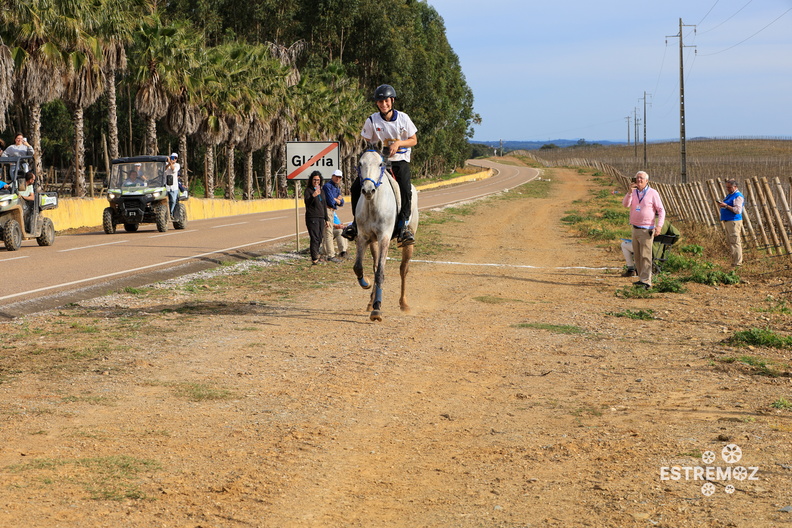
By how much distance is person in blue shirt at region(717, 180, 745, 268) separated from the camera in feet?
65.9

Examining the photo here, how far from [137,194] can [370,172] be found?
17.6m

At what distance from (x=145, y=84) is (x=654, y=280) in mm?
35705

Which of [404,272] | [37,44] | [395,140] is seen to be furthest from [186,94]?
[395,140]

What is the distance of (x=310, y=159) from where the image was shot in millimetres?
20297

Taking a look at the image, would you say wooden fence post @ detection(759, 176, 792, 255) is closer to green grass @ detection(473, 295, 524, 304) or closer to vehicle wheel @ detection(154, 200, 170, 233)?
green grass @ detection(473, 295, 524, 304)

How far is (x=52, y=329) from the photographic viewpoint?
10547 mm

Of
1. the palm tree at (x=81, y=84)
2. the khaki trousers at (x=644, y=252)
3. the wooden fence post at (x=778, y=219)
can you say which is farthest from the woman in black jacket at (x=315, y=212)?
the palm tree at (x=81, y=84)

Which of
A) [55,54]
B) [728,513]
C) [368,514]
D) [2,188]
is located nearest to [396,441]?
[368,514]

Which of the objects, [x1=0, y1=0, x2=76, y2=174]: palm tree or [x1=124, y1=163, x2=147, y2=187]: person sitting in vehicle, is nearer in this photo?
[x1=124, y1=163, x2=147, y2=187]: person sitting in vehicle

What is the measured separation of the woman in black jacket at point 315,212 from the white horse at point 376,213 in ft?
22.4

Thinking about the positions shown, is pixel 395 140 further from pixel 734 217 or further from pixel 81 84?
pixel 81 84

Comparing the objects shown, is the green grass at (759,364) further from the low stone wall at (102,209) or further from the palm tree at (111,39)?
the palm tree at (111,39)

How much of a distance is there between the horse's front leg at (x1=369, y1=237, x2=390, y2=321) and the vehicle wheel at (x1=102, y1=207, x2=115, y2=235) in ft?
57.6

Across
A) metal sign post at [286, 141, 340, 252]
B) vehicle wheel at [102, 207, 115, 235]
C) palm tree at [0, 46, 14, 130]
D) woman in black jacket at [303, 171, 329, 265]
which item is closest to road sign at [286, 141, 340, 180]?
metal sign post at [286, 141, 340, 252]
